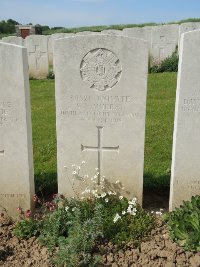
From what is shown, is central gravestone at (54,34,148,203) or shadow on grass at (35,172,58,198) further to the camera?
shadow on grass at (35,172,58,198)

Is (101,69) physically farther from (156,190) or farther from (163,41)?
(163,41)

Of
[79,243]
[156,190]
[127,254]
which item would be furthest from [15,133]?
[156,190]

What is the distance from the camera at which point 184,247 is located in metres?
3.54

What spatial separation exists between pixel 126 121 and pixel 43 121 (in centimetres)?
425

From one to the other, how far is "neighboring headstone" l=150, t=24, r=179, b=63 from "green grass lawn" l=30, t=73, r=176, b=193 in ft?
12.1

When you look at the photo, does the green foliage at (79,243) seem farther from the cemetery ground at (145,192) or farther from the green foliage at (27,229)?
the green foliage at (27,229)

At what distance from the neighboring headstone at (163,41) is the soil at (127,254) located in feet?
39.1

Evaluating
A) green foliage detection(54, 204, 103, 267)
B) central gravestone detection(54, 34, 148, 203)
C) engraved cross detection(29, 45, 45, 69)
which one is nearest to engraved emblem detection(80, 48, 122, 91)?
central gravestone detection(54, 34, 148, 203)

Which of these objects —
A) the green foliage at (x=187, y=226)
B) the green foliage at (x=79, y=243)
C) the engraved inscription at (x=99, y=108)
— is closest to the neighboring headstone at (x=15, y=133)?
the engraved inscription at (x=99, y=108)

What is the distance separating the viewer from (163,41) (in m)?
14.8

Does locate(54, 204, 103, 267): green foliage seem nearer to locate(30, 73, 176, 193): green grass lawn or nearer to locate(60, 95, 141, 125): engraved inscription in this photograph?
locate(60, 95, 141, 125): engraved inscription

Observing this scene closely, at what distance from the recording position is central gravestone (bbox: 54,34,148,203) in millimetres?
3801

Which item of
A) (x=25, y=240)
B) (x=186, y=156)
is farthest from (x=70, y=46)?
(x=25, y=240)

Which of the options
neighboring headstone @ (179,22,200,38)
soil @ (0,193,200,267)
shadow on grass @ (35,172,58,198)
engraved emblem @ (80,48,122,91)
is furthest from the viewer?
neighboring headstone @ (179,22,200,38)
